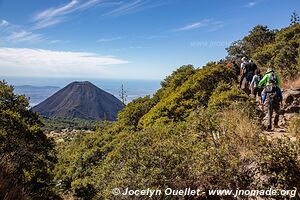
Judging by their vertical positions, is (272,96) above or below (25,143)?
above

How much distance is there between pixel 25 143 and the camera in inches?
533

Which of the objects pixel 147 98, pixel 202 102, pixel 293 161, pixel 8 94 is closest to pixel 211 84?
pixel 202 102

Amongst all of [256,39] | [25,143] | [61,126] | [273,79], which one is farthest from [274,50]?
[61,126]

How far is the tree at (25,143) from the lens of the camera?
12500 mm

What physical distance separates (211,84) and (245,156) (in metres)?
16.2

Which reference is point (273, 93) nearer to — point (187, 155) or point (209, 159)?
point (187, 155)

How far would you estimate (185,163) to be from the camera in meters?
7.69

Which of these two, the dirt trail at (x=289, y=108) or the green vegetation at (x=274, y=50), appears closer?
the dirt trail at (x=289, y=108)

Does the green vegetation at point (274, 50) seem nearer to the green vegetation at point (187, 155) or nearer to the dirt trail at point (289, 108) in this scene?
the dirt trail at point (289, 108)

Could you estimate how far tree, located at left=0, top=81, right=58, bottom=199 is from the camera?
12.5m

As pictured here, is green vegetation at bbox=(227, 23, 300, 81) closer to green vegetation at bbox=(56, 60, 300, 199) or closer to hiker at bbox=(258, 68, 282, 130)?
hiker at bbox=(258, 68, 282, 130)

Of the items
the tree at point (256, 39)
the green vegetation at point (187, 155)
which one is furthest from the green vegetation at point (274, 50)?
the green vegetation at point (187, 155)

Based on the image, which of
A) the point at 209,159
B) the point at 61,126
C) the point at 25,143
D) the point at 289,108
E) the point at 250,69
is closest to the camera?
the point at 209,159

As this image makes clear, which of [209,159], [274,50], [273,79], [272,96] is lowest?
[209,159]
